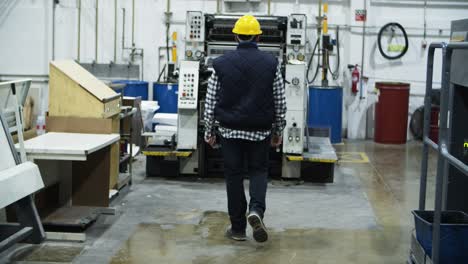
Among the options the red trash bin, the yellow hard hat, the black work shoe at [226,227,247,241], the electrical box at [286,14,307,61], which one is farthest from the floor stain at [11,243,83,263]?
the red trash bin

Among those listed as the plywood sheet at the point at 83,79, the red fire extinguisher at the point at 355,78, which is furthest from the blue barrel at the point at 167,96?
the plywood sheet at the point at 83,79

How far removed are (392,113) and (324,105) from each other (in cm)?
107

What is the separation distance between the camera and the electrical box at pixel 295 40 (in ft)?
24.5

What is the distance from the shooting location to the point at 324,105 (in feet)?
31.7

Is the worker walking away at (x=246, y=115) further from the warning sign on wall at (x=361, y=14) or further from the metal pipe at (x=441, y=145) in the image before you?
the warning sign on wall at (x=361, y=14)

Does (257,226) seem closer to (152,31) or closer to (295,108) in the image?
(295,108)

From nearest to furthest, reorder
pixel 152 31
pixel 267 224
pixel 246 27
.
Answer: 1. pixel 246 27
2. pixel 267 224
3. pixel 152 31

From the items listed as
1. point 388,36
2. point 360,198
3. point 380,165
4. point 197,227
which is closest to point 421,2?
point 388,36

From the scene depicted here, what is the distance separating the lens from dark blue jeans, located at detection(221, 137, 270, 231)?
15.8ft

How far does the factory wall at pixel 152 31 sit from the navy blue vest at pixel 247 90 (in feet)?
18.2

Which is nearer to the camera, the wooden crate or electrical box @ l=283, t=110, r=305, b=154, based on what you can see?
the wooden crate

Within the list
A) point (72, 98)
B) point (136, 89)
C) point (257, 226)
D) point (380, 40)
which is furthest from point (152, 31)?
point (257, 226)

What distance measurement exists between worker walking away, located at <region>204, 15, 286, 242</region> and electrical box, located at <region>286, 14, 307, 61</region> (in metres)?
2.62

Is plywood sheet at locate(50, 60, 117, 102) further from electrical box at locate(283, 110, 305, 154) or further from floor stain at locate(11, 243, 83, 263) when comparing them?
electrical box at locate(283, 110, 305, 154)
